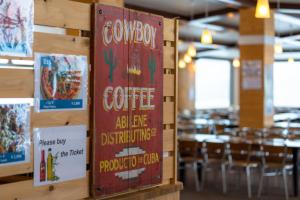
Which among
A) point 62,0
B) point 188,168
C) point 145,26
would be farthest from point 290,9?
point 62,0

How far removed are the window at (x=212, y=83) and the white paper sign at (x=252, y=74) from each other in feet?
35.6

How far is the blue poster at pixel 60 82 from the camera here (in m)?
2.94

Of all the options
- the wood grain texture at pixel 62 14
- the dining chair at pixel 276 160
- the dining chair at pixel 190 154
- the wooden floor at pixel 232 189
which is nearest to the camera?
the wood grain texture at pixel 62 14

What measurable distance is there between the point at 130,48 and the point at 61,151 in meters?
0.88

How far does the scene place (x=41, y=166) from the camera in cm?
295

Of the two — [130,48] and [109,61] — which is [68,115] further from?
[130,48]

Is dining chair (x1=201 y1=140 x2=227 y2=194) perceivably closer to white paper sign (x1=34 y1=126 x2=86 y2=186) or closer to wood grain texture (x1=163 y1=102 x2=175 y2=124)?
wood grain texture (x1=163 y1=102 x2=175 y2=124)

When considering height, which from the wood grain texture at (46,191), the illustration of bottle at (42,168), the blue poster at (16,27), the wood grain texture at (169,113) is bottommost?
the wood grain texture at (46,191)

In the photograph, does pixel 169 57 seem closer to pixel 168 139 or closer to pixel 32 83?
pixel 168 139

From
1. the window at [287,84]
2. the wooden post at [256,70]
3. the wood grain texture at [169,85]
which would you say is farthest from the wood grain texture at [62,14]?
the window at [287,84]

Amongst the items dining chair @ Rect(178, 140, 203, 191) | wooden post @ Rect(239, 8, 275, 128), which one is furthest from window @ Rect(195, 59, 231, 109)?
dining chair @ Rect(178, 140, 203, 191)

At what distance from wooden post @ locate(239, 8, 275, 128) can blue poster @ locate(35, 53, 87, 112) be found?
7.79 meters

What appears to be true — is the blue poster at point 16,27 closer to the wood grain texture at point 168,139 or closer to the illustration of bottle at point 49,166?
the illustration of bottle at point 49,166

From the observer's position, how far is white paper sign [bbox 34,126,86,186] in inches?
116
